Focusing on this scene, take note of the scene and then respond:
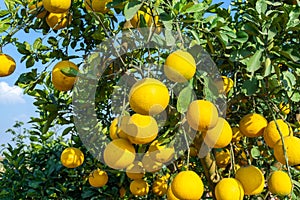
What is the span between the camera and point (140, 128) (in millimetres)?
1115

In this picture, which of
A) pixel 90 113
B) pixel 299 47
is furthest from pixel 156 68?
pixel 90 113

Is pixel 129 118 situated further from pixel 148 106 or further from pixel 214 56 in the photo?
pixel 214 56

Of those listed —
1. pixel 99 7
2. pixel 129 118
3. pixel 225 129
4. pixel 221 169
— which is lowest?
pixel 221 169

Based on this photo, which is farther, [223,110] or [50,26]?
[50,26]

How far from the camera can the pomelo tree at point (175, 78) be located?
1067mm

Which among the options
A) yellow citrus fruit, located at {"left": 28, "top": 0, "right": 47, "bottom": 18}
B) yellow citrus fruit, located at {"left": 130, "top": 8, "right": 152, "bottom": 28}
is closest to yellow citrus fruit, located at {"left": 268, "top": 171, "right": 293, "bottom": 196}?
yellow citrus fruit, located at {"left": 130, "top": 8, "right": 152, "bottom": 28}

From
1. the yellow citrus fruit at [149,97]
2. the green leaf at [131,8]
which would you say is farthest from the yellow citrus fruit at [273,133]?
the green leaf at [131,8]

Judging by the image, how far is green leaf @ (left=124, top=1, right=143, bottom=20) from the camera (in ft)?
3.06

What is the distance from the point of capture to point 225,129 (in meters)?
1.14

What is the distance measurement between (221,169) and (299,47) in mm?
735

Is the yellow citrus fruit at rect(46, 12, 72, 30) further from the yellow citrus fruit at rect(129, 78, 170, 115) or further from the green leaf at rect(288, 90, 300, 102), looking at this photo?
the green leaf at rect(288, 90, 300, 102)

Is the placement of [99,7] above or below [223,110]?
above

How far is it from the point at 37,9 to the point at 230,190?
0.85 m

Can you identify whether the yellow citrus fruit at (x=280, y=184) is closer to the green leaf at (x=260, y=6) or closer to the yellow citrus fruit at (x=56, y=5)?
the green leaf at (x=260, y=6)
